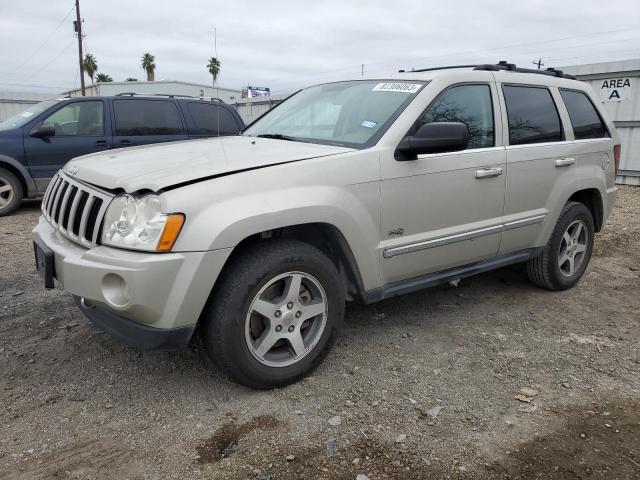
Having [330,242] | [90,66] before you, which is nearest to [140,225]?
[330,242]

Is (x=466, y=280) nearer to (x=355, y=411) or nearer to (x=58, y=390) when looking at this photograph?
(x=355, y=411)

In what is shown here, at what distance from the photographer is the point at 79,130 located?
313 inches

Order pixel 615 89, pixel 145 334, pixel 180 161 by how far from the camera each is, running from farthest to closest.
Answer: pixel 615 89 < pixel 180 161 < pixel 145 334

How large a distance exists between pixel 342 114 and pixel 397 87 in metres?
0.41

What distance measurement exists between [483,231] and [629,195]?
712cm

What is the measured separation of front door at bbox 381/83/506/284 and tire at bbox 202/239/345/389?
484mm

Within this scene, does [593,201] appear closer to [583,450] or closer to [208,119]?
[583,450]

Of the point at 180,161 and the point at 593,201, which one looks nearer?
the point at 180,161

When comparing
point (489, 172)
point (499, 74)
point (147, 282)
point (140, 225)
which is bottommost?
point (147, 282)

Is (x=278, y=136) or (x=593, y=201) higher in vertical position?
(x=278, y=136)

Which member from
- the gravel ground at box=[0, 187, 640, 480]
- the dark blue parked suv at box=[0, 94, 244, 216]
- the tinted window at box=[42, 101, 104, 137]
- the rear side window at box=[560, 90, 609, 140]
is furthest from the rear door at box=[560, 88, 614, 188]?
the tinted window at box=[42, 101, 104, 137]

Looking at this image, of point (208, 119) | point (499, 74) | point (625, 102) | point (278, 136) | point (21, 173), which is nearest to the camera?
point (278, 136)

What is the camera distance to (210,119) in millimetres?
8750

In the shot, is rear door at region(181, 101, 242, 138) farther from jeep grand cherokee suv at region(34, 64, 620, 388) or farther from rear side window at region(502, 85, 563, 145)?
rear side window at region(502, 85, 563, 145)
